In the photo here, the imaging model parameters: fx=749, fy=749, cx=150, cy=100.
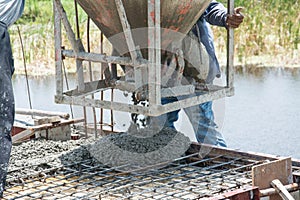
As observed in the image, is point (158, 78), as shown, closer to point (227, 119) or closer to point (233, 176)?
point (233, 176)

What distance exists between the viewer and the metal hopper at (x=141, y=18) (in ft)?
17.4

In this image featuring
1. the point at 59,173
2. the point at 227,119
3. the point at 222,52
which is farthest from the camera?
the point at 222,52

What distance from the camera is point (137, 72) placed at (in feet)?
17.0

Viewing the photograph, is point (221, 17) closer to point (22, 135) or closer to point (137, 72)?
point (137, 72)

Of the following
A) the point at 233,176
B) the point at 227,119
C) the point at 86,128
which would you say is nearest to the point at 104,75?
the point at 86,128

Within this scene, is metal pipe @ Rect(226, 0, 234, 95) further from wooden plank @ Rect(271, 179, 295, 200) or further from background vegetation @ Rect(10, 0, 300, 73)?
background vegetation @ Rect(10, 0, 300, 73)

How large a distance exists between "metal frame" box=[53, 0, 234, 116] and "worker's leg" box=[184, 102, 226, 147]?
766mm

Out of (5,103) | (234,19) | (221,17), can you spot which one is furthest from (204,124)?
(5,103)

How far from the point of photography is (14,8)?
5.11 m

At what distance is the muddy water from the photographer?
8570mm

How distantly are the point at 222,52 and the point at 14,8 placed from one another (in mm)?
7347

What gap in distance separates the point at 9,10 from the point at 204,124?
7.13 feet

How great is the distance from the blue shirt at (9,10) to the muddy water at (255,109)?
1.66 meters

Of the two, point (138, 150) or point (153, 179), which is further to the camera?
point (138, 150)
